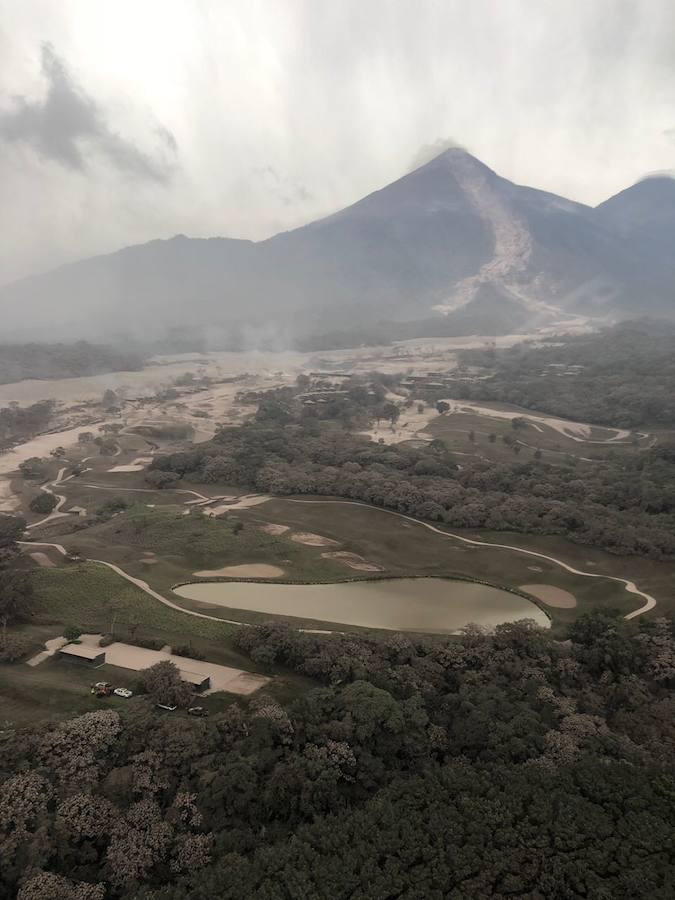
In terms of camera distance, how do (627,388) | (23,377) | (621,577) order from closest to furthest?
(621,577) < (627,388) < (23,377)

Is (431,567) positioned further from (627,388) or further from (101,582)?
(627,388)

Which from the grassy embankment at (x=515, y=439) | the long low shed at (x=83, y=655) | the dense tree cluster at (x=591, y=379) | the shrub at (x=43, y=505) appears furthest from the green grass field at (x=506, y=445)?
the long low shed at (x=83, y=655)

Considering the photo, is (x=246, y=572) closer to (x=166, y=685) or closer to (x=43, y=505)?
(x=166, y=685)

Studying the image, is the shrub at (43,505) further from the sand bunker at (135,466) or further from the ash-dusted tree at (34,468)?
the ash-dusted tree at (34,468)

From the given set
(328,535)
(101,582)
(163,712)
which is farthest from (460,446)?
(163,712)

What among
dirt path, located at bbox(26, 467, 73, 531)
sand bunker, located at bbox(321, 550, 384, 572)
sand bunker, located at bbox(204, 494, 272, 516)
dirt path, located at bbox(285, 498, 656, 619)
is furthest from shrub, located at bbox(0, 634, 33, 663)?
dirt path, located at bbox(285, 498, 656, 619)

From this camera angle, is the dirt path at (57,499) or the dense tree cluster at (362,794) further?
the dirt path at (57,499)

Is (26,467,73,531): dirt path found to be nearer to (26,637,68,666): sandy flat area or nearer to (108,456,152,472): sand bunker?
(108,456,152,472): sand bunker
